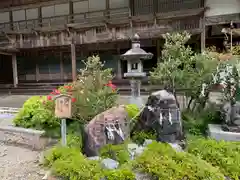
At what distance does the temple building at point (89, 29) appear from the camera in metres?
10.4

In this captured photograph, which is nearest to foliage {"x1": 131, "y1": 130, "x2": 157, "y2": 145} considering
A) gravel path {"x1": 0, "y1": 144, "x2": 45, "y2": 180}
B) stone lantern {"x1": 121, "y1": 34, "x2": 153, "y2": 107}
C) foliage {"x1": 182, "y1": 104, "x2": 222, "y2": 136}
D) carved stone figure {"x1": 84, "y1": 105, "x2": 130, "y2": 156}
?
carved stone figure {"x1": 84, "y1": 105, "x2": 130, "y2": 156}

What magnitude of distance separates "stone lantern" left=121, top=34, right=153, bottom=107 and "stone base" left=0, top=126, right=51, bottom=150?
2.57 m

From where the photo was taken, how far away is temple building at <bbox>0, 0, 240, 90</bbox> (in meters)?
10.4

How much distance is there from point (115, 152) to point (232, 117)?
2.67 metres

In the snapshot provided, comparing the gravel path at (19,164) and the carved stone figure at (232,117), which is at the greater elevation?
the carved stone figure at (232,117)

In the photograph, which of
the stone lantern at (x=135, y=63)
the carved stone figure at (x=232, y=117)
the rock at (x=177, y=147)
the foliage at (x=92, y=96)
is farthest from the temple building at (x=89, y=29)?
the rock at (x=177, y=147)

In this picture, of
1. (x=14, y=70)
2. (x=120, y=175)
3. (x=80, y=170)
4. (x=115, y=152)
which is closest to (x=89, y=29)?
(x=14, y=70)

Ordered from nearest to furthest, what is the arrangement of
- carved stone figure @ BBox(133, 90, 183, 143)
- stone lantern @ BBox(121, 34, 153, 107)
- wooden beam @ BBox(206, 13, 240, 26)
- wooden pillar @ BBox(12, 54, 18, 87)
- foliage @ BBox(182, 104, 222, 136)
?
carved stone figure @ BBox(133, 90, 183, 143) < foliage @ BBox(182, 104, 222, 136) < stone lantern @ BBox(121, 34, 153, 107) < wooden beam @ BBox(206, 13, 240, 26) < wooden pillar @ BBox(12, 54, 18, 87)

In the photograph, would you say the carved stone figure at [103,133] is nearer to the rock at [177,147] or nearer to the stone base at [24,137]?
the rock at [177,147]

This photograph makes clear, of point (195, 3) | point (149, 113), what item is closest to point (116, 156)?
point (149, 113)

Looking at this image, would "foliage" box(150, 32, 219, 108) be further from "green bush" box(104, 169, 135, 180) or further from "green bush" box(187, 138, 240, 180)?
"green bush" box(104, 169, 135, 180)

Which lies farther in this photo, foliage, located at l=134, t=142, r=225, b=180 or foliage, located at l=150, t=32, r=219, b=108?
foliage, located at l=150, t=32, r=219, b=108

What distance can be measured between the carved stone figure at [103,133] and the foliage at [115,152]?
176mm

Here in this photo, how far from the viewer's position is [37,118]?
5309mm
